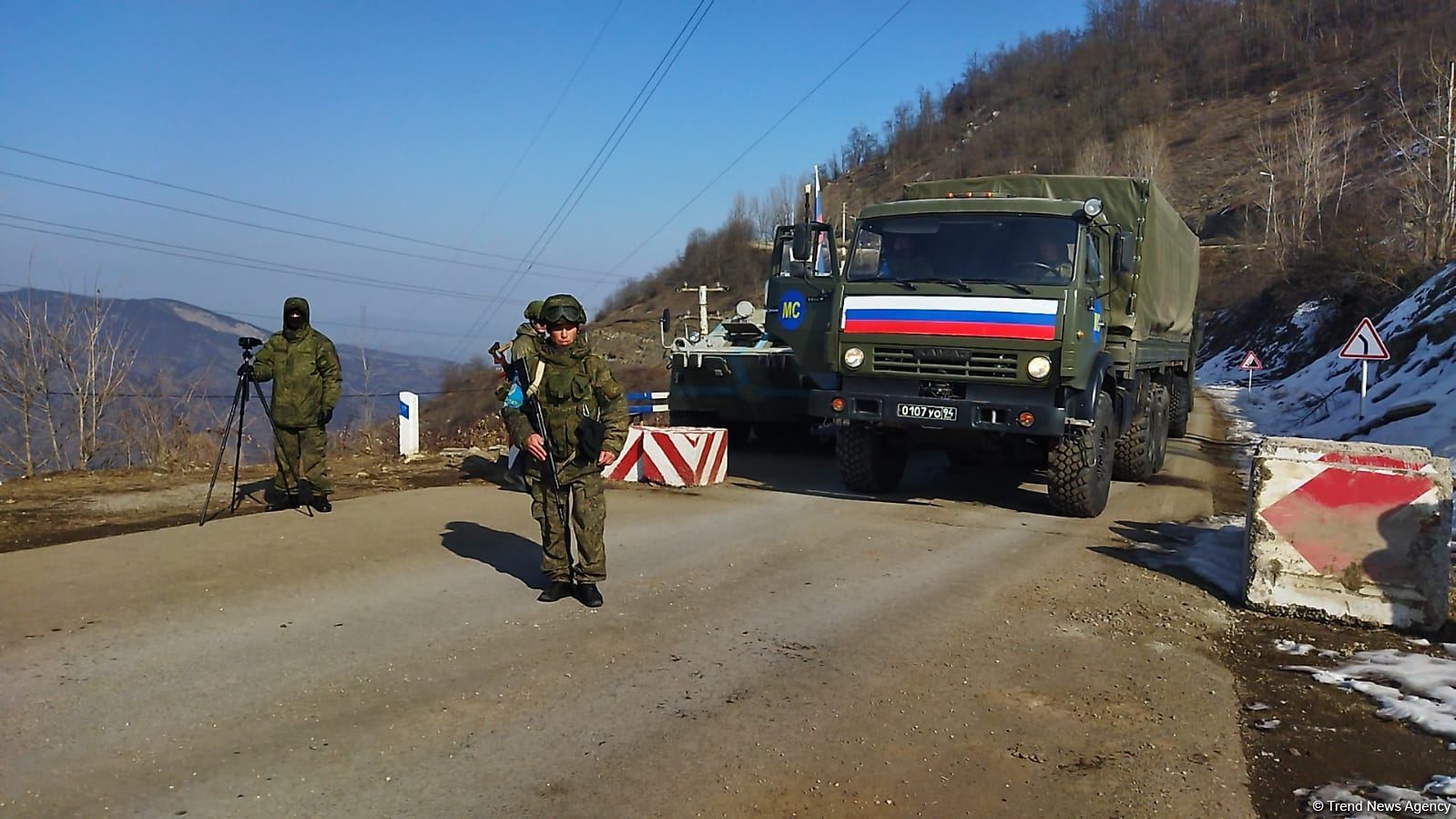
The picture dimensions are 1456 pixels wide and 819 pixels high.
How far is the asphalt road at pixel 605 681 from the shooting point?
348 centimetres

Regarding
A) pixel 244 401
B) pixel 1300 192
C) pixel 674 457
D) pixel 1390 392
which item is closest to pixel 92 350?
pixel 244 401

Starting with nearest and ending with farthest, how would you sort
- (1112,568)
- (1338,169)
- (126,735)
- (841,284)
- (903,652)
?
(126,735) < (903,652) < (1112,568) < (841,284) < (1338,169)

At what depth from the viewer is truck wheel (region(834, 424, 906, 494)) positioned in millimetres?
10242

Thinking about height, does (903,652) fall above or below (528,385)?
below

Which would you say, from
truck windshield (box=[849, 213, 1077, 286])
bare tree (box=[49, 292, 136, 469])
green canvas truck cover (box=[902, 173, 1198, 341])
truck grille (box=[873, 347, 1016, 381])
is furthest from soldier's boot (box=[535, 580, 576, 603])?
bare tree (box=[49, 292, 136, 469])

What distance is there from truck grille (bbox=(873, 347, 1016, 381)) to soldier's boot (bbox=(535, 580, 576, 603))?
4349 mm

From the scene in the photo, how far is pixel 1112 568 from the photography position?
23.6ft

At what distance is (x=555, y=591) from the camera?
5.84 m

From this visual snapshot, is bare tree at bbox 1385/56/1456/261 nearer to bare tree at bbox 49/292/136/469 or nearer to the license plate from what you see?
the license plate

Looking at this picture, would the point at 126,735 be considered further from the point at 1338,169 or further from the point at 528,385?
the point at 1338,169

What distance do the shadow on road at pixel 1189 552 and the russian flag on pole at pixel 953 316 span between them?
1.90 metres

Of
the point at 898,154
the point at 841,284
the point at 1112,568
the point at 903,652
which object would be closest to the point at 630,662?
the point at 903,652

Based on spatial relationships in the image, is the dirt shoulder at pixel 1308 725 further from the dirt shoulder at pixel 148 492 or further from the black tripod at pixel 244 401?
the dirt shoulder at pixel 148 492

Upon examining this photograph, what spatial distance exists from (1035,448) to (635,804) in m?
7.28
